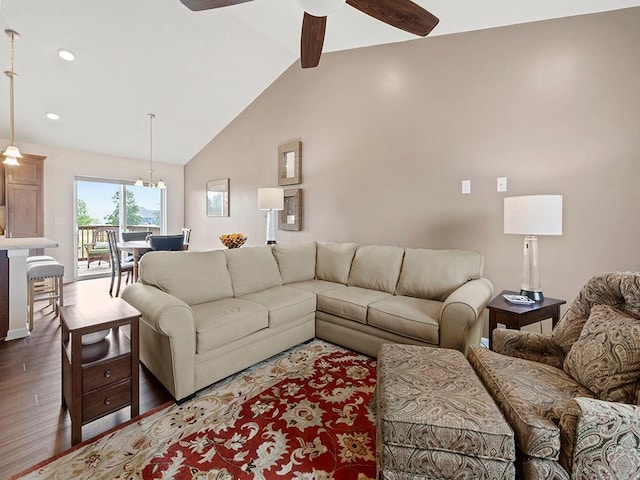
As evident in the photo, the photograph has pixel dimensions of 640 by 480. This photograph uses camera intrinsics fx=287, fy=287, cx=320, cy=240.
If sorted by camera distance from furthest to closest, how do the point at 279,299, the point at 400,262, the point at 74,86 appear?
the point at 74,86 → the point at 400,262 → the point at 279,299

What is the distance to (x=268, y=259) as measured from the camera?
2945 mm

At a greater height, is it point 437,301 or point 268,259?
point 268,259

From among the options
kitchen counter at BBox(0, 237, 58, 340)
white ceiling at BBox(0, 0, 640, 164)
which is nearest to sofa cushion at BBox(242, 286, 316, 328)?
kitchen counter at BBox(0, 237, 58, 340)

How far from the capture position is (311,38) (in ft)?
6.68

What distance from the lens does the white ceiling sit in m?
2.69

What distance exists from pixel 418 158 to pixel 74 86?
4441 mm

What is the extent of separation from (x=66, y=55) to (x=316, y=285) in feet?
12.6

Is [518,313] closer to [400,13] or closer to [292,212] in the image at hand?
[400,13]

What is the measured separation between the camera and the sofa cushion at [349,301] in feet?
7.88

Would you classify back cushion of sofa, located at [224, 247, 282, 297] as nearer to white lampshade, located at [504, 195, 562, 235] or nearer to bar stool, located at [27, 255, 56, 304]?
white lampshade, located at [504, 195, 562, 235]

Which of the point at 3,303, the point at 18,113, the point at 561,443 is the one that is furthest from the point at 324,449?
the point at 18,113

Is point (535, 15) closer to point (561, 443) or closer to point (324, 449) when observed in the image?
point (561, 443)

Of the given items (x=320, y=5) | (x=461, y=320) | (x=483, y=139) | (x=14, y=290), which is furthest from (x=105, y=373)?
(x=483, y=139)

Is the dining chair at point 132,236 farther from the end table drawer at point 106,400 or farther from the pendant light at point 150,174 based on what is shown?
the end table drawer at point 106,400
